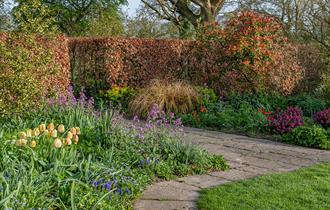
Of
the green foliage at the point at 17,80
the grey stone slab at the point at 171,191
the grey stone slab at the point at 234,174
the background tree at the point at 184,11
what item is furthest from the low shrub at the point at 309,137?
the background tree at the point at 184,11

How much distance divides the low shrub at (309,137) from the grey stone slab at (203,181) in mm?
2975

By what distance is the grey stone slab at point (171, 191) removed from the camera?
4562 millimetres

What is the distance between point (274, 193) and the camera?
4.67 m

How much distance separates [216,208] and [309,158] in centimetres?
298

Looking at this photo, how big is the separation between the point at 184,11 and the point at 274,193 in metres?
16.3

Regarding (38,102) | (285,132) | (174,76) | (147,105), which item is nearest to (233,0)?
(174,76)

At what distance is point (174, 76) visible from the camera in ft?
44.4

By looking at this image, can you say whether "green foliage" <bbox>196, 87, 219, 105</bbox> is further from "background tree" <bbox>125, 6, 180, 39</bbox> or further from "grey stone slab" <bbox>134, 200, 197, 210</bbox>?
"background tree" <bbox>125, 6, 180, 39</bbox>

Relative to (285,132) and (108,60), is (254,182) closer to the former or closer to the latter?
(285,132)

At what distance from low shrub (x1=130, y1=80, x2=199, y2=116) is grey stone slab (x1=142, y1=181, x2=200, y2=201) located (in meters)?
5.47

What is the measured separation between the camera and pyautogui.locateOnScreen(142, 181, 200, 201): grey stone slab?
4.56 meters

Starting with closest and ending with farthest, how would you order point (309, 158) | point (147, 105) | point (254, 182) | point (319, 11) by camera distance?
point (254, 182) < point (309, 158) < point (147, 105) < point (319, 11)

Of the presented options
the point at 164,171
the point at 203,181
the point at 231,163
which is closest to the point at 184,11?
the point at 231,163

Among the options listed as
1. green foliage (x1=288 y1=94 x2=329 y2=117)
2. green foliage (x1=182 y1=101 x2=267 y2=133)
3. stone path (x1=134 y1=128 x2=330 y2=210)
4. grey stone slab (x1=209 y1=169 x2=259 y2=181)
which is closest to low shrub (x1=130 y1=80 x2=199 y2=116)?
green foliage (x1=182 y1=101 x2=267 y2=133)
